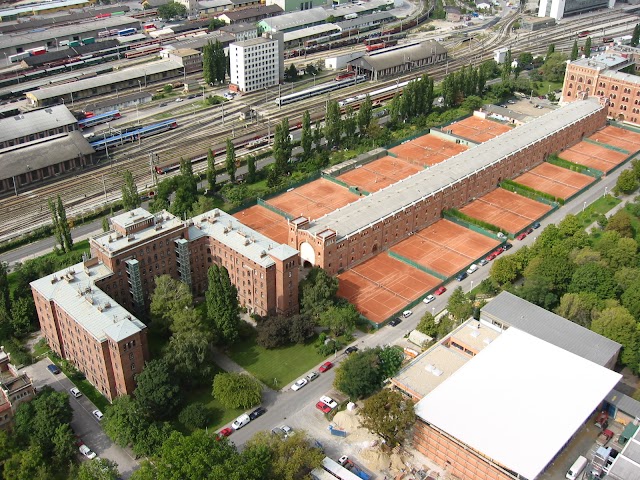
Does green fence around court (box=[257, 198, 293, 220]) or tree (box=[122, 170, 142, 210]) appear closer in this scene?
tree (box=[122, 170, 142, 210])

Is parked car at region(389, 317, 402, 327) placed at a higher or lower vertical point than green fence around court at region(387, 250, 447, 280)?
lower

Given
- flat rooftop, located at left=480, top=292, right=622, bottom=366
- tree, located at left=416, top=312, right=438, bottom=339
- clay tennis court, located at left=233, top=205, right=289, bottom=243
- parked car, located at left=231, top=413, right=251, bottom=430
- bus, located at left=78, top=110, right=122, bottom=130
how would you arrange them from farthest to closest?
bus, located at left=78, top=110, right=122, bottom=130 → clay tennis court, located at left=233, top=205, right=289, bottom=243 → tree, located at left=416, top=312, right=438, bottom=339 → flat rooftop, located at left=480, top=292, right=622, bottom=366 → parked car, located at left=231, top=413, right=251, bottom=430

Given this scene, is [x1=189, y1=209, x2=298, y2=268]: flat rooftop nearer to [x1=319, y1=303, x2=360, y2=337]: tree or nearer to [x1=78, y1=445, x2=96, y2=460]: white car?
[x1=319, y1=303, x2=360, y2=337]: tree

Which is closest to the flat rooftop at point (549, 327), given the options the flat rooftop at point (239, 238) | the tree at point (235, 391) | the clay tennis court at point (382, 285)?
the clay tennis court at point (382, 285)

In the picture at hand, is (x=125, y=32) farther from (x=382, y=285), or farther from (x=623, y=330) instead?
(x=623, y=330)

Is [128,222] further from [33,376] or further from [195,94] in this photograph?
[195,94]

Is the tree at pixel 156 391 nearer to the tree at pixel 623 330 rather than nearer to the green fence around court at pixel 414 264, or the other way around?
the green fence around court at pixel 414 264

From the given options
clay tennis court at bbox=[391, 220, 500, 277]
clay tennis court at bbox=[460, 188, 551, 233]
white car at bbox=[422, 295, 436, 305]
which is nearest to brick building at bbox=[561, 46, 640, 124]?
clay tennis court at bbox=[460, 188, 551, 233]

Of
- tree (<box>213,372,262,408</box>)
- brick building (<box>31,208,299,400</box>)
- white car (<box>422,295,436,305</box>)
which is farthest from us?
white car (<box>422,295,436,305</box>)
